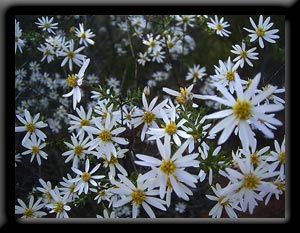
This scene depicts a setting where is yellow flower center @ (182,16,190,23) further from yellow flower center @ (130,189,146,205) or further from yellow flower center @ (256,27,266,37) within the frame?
yellow flower center @ (130,189,146,205)

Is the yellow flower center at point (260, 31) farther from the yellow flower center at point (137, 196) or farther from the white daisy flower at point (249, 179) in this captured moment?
the yellow flower center at point (137, 196)

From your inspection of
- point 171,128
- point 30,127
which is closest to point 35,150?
point 30,127

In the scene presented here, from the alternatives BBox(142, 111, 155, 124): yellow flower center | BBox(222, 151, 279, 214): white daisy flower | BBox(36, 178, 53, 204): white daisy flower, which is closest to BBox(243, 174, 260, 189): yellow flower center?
BBox(222, 151, 279, 214): white daisy flower

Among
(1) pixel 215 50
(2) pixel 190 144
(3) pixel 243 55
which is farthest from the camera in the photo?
(1) pixel 215 50

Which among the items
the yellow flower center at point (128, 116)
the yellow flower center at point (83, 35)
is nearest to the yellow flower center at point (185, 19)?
the yellow flower center at point (83, 35)

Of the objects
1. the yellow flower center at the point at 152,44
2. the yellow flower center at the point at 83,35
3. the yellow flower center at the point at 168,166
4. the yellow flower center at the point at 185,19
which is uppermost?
the yellow flower center at the point at 185,19

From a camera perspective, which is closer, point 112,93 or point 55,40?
point 112,93
